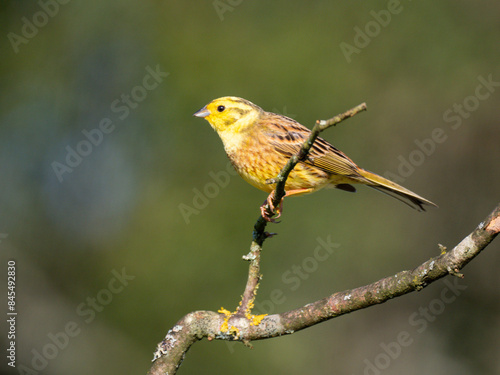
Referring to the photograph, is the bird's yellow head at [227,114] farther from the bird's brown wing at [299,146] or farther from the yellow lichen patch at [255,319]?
the yellow lichen patch at [255,319]

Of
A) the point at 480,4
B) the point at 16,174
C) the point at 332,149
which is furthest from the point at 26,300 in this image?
the point at 480,4

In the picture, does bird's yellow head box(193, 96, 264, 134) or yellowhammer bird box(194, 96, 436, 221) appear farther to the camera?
bird's yellow head box(193, 96, 264, 134)

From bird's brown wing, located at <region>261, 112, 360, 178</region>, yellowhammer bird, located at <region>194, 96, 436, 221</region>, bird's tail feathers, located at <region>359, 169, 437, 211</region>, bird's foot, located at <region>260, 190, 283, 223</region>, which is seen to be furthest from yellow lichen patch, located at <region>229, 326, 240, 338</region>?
bird's tail feathers, located at <region>359, 169, 437, 211</region>

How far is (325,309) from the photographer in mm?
3105

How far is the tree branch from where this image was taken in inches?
104

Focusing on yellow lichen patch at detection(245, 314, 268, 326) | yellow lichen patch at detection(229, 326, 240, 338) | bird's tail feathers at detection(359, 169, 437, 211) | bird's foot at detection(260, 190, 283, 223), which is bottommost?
yellow lichen patch at detection(229, 326, 240, 338)

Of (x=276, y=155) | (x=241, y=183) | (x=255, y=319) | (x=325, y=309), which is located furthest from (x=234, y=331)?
(x=241, y=183)

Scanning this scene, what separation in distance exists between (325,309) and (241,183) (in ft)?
14.7

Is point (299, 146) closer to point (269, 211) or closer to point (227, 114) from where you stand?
point (227, 114)

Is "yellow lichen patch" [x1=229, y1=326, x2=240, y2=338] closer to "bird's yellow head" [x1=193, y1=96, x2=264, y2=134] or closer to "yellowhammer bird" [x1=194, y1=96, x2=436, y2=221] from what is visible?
"yellowhammer bird" [x1=194, y1=96, x2=436, y2=221]

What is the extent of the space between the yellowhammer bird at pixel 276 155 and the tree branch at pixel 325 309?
150 centimetres

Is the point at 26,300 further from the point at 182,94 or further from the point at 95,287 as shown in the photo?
the point at 182,94

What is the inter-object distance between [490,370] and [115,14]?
705 centimetres

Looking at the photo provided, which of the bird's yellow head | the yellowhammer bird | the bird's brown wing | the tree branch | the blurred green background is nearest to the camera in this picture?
the tree branch
